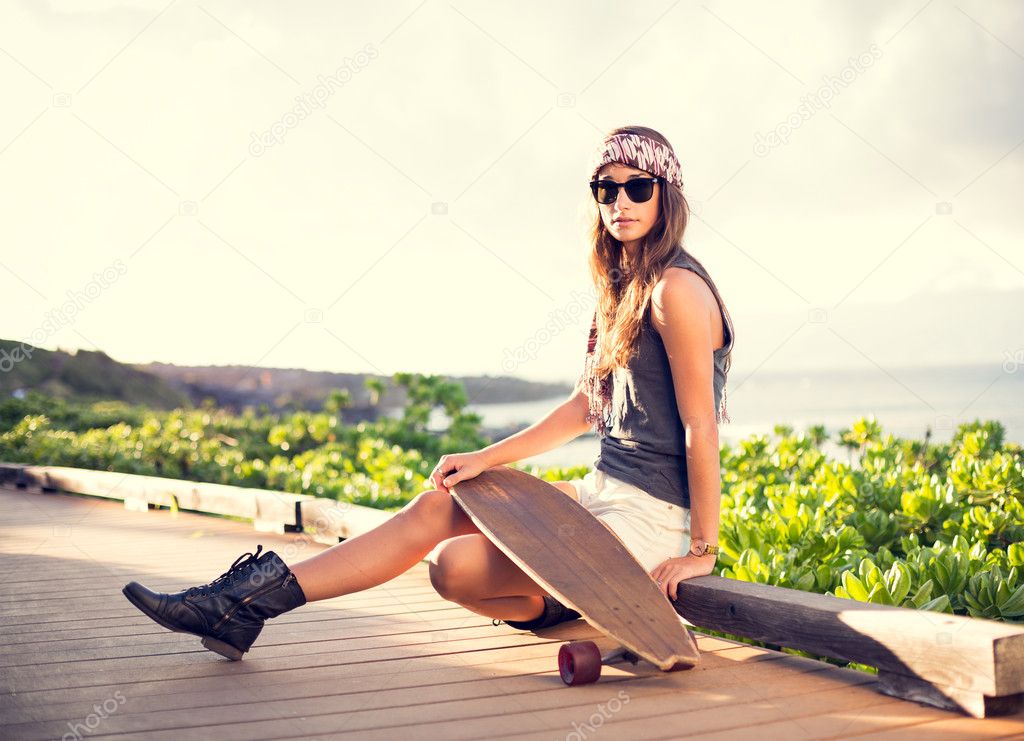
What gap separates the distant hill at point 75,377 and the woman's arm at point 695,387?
56.4ft

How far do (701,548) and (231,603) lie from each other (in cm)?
128

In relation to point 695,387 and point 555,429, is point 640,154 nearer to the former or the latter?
point 695,387

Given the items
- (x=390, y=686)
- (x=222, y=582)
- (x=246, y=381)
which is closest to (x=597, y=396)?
(x=390, y=686)

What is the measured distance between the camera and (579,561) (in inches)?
97.0

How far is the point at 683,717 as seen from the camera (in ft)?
6.72

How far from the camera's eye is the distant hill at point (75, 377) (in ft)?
59.7

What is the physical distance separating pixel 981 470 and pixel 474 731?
9.78 feet

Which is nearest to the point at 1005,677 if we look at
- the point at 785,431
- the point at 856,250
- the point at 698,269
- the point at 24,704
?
the point at 698,269

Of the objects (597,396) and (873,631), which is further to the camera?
(597,396)

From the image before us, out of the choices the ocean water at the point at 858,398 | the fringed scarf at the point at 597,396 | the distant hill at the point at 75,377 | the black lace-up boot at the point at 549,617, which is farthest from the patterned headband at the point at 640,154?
the distant hill at the point at 75,377

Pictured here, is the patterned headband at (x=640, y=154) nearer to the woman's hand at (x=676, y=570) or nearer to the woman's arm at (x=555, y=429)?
the woman's arm at (x=555, y=429)

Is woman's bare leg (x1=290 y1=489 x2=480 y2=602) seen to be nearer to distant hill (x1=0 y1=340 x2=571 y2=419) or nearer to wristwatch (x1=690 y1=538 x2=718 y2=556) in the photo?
wristwatch (x1=690 y1=538 x2=718 y2=556)

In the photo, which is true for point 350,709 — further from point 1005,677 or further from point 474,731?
point 1005,677

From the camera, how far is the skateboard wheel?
2.28 metres
